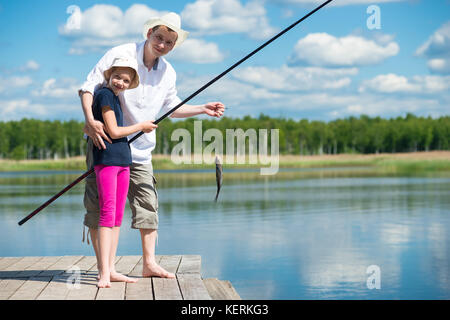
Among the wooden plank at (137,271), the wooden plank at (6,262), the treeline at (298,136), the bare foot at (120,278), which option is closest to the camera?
the bare foot at (120,278)

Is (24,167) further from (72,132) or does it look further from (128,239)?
(128,239)

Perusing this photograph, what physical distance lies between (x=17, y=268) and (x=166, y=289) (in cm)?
155

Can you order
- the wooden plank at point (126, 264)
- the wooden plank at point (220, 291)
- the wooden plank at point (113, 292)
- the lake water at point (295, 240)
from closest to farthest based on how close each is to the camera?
1. the wooden plank at point (113, 292)
2. the wooden plank at point (220, 291)
3. the wooden plank at point (126, 264)
4. the lake water at point (295, 240)

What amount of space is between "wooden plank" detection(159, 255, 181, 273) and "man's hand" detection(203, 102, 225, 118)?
124cm

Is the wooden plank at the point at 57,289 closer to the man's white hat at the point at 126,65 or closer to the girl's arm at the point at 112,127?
the girl's arm at the point at 112,127

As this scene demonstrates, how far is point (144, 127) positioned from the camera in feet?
11.8

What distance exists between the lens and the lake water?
6375mm

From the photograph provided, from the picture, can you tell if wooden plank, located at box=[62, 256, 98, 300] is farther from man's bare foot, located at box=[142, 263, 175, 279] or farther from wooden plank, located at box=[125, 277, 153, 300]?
man's bare foot, located at box=[142, 263, 175, 279]

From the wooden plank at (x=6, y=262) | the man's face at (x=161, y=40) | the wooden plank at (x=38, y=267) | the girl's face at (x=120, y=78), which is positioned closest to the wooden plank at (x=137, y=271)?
the wooden plank at (x=38, y=267)

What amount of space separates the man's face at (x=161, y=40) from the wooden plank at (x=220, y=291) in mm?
1591

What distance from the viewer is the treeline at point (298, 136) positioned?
71875 mm

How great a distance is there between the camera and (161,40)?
367 cm

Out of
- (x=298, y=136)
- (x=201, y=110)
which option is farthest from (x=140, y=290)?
(x=298, y=136)

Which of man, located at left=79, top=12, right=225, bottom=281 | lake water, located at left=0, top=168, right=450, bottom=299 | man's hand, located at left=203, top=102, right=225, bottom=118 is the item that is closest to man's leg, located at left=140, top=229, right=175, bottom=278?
man, located at left=79, top=12, right=225, bottom=281
